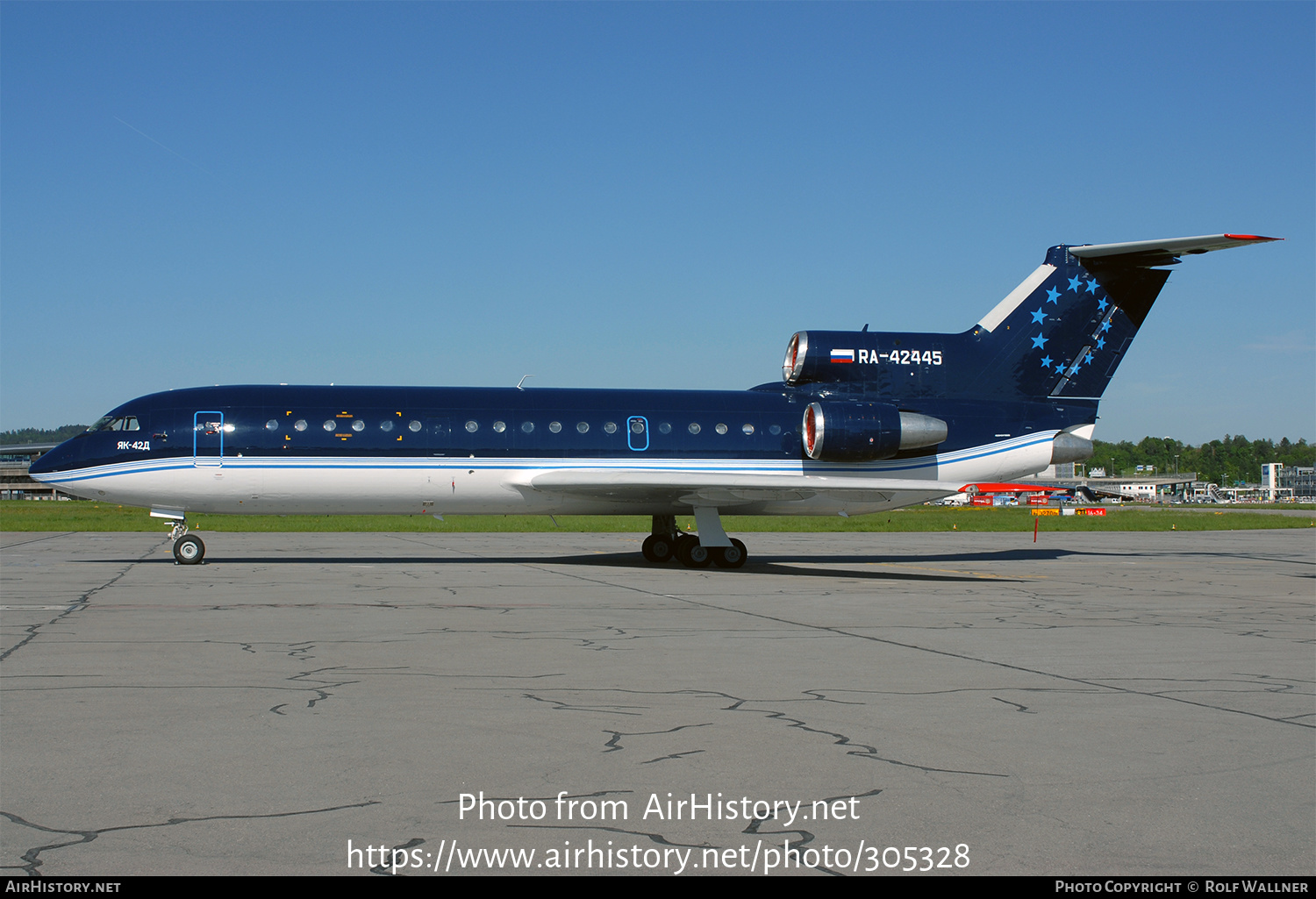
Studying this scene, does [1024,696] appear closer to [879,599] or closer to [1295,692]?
[1295,692]

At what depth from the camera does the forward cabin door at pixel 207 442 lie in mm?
22344

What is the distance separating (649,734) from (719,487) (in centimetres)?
1537

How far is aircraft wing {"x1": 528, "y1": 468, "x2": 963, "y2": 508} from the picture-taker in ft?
73.7

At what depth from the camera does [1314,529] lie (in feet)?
164

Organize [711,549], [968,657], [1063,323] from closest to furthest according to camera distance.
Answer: [968,657]
[711,549]
[1063,323]

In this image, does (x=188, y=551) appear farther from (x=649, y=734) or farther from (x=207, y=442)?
(x=649, y=734)

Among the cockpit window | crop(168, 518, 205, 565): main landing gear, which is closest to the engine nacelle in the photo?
crop(168, 518, 205, 565): main landing gear

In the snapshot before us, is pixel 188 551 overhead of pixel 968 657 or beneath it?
overhead

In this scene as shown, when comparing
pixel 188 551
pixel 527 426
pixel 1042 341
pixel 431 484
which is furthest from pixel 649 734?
pixel 1042 341

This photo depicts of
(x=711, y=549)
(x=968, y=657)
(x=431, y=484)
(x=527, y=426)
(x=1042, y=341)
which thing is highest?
(x=1042, y=341)

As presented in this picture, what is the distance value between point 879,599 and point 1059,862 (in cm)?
1250

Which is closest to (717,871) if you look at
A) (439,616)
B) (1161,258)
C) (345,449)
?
(439,616)

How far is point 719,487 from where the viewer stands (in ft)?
73.7

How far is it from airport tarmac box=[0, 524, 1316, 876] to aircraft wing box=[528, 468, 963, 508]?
5.98 m
